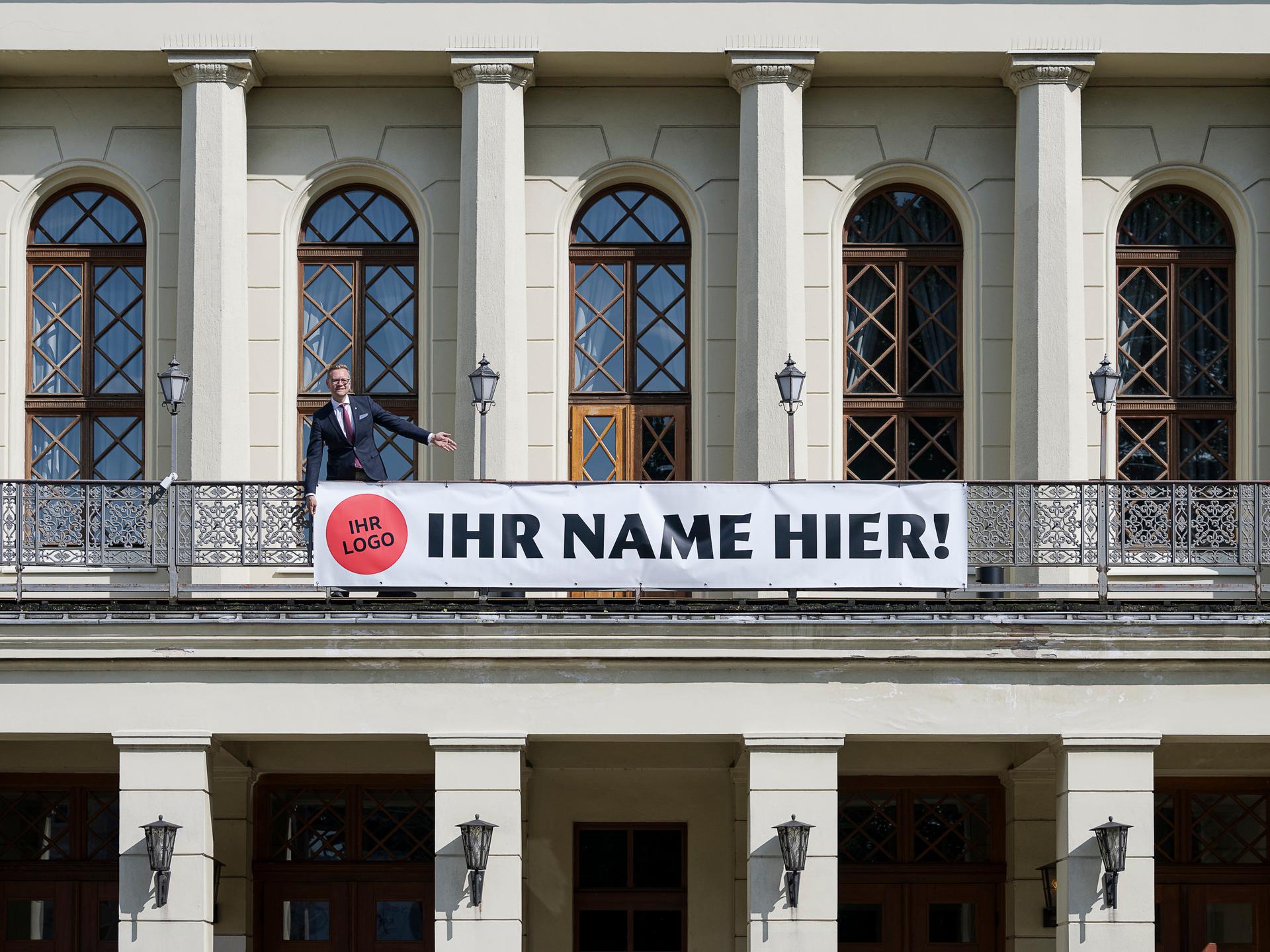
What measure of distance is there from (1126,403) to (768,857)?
7.96 m

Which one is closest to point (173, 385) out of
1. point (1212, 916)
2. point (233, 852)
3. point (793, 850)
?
point (233, 852)

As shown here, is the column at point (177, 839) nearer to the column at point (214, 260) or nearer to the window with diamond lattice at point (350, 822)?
the window with diamond lattice at point (350, 822)

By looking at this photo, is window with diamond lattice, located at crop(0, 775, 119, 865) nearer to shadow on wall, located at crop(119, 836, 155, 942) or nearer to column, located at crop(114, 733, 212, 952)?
column, located at crop(114, 733, 212, 952)

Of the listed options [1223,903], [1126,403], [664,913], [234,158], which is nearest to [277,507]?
[234,158]

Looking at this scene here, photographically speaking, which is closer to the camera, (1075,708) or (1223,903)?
(1075,708)

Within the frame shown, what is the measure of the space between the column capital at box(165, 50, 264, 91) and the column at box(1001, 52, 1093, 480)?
9016 mm

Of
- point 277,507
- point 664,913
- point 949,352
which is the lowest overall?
point 664,913

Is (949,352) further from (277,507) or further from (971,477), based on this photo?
(277,507)

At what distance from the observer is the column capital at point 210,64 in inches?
976

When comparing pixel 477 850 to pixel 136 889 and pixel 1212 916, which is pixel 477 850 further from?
pixel 1212 916

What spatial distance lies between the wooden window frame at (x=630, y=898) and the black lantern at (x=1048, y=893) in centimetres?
408

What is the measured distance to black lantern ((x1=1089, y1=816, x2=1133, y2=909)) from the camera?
2073 centimetres

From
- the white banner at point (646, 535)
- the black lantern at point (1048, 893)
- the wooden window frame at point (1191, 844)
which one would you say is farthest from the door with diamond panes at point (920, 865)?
the white banner at point (646, 535)

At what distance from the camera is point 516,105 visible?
2503cm
